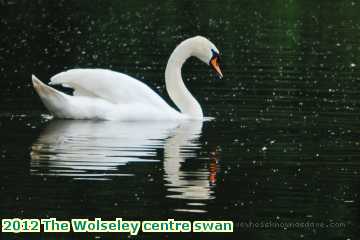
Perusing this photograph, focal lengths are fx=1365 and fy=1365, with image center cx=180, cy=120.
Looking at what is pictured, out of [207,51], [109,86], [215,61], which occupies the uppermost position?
[207,51]

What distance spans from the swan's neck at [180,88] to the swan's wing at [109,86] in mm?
819

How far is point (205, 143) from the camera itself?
53.0 feet

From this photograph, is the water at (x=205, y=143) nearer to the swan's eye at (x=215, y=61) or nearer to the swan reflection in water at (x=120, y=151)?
the swan reflection in water at (x=120, y=151)

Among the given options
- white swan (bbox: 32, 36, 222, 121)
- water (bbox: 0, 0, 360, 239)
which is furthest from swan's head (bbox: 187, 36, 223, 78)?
white swan (bbox: 32, 36, 222, 121)

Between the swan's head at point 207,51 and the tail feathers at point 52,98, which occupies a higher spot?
the swan's head at point 207,51

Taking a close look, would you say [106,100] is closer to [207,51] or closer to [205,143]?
[207,51]

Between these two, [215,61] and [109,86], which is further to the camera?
[215,61]

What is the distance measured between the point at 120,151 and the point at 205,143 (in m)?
1.37

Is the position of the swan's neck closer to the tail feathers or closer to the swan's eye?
the swan's eye

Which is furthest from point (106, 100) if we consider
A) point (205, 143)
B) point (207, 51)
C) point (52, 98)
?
point (205, 143)

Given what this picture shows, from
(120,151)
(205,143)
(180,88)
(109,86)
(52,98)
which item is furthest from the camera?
(180,88)

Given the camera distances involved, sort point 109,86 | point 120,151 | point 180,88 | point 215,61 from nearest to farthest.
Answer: point 120,151
point 109,86
point 180,88
point 215,61

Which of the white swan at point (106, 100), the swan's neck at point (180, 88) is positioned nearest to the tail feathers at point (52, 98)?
the white swan at point (106, 100)

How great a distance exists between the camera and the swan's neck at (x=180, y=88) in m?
18.6
